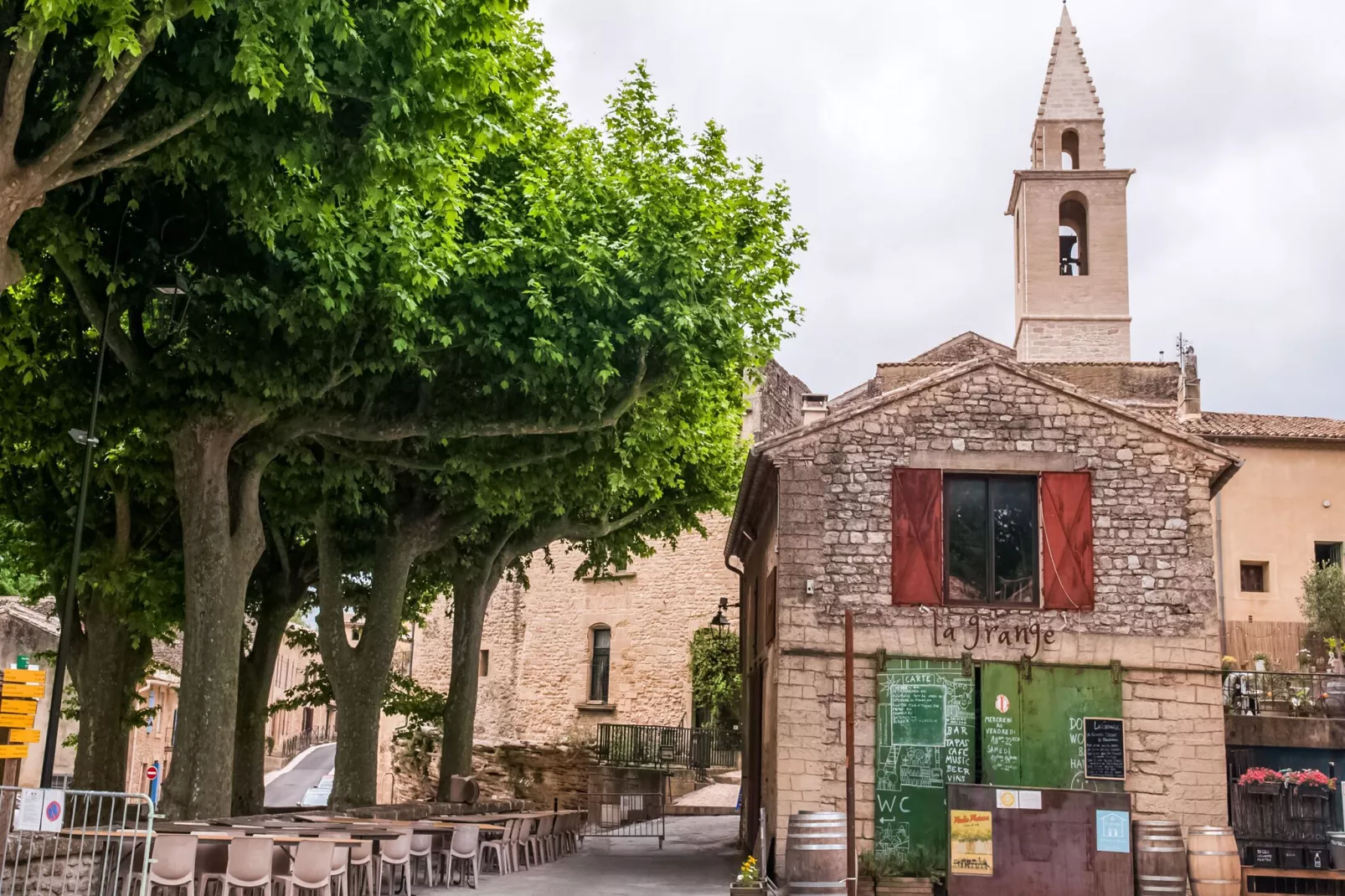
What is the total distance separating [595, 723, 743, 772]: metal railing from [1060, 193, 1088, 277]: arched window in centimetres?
1653

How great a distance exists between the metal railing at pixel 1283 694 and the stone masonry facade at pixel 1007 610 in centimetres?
252

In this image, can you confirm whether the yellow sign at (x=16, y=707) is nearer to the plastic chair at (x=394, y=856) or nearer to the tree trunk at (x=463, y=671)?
the plastic chair at (x=394, y=856)

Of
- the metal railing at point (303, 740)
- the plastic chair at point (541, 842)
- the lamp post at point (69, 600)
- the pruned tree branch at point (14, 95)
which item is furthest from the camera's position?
the metal railing at point (303, 740)

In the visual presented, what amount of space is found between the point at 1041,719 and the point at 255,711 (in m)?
14.0

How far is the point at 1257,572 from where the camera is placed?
106 ft

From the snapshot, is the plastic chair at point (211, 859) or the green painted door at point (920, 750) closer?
the plastic chair at point (211, 859)

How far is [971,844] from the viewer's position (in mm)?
15445

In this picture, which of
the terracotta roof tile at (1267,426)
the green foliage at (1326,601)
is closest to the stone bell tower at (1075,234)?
the terracotta roof tile at (1267,426)

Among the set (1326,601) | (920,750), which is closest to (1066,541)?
(920,750)

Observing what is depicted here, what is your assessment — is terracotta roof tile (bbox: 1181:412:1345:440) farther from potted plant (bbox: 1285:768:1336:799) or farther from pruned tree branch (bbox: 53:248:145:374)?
pruned tree branch (bbox: 53:248:145:374)

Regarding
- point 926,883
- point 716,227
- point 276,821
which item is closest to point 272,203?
point 716,227

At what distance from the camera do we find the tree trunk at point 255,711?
2267 cm

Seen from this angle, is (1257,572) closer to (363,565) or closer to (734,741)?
(734,741)

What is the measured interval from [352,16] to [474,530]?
504 inches
